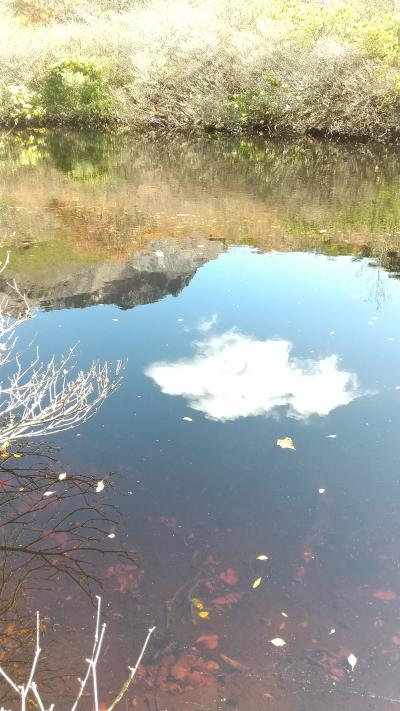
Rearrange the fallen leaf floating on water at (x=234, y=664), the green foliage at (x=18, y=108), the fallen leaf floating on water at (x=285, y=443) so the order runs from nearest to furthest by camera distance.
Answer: the fallen leaf floating on water at (x=234, y=664) → the fallen leaf floating on water at (x=285, y=443) → the green foliage at (x=18, y=108)

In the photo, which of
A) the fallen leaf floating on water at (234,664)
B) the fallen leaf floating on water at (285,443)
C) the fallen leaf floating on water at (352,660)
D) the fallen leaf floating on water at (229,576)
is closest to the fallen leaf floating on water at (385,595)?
the fallen leaf floating on water at (352,660)

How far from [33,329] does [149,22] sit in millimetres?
29041

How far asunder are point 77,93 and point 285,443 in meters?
30.5

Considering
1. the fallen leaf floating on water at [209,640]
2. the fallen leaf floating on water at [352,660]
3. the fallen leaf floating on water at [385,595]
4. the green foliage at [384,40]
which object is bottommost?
the fallen leaf floating on water at [352,660]

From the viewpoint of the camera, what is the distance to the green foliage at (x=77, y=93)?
3014cm

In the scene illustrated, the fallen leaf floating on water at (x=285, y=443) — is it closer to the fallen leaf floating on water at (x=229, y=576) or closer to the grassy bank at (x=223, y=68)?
the fallen leaf floating on water at (x=229, y=576)

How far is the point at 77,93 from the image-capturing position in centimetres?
3102

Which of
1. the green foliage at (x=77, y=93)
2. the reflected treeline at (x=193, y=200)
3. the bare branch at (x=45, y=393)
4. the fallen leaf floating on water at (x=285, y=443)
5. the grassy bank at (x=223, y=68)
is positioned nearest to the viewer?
the bare branch at (x=45, y=393)

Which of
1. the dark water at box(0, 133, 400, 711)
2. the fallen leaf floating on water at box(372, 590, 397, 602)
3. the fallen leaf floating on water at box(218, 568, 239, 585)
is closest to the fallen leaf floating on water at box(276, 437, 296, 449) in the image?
the dark water at box(0, 133, 400, 711)

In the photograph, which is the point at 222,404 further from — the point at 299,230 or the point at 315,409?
the point at 299,230

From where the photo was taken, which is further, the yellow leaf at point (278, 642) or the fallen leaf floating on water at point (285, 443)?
the fallen leaf floating on water at point (285, 443)

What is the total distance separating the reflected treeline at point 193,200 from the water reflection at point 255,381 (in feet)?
13.5

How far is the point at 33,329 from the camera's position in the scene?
26.2 ft

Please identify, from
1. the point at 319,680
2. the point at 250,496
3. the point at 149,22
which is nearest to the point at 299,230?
the point at 250,496
